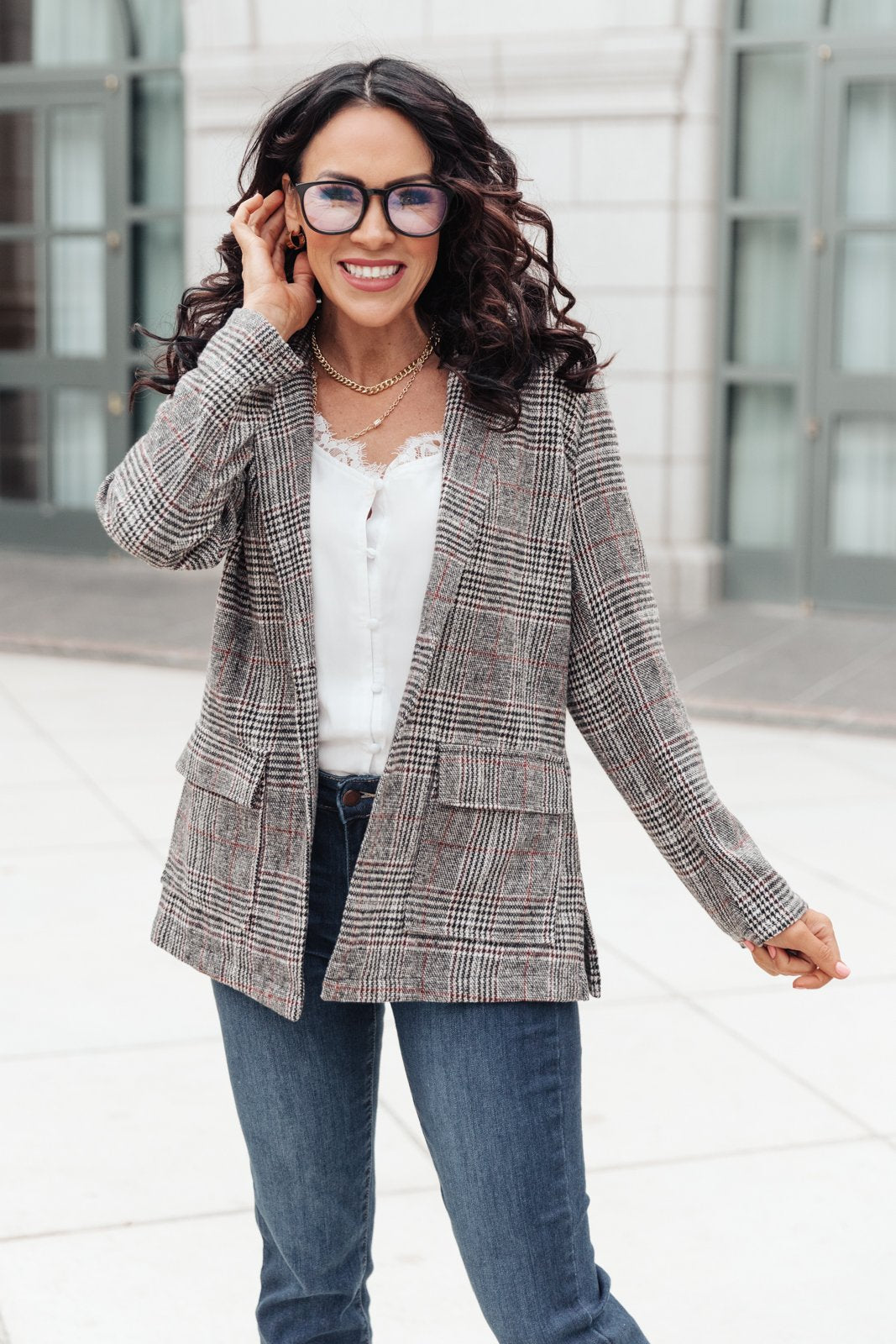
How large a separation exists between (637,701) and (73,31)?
11.3 metres

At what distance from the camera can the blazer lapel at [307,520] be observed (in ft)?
7.20

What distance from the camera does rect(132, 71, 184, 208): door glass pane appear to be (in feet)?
40.1

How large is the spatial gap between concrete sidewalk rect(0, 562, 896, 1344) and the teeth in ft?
6.03

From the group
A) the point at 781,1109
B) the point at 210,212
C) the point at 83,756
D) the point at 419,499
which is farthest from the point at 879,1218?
the point at 210,212

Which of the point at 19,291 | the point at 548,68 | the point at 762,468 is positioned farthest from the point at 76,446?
the point at 762,468

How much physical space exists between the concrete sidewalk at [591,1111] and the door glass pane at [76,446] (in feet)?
20.7

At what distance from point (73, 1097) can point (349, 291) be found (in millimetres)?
2373

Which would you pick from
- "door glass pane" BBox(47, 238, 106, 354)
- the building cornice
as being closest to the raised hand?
the building cornice

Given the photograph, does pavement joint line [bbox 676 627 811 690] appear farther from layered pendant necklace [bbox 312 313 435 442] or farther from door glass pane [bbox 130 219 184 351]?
layered pendant necklace [bbox 312 313 435 442]

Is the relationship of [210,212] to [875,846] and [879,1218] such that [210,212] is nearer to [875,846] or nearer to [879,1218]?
[875,846]

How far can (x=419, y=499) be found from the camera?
7.36 ft

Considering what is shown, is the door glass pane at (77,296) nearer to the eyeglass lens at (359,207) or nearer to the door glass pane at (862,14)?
the door glass pane at (862,14)

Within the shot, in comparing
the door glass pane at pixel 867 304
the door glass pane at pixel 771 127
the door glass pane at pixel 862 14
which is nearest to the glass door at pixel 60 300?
the door glass pane at pixel 771 127

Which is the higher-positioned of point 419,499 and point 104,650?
point 419,499
